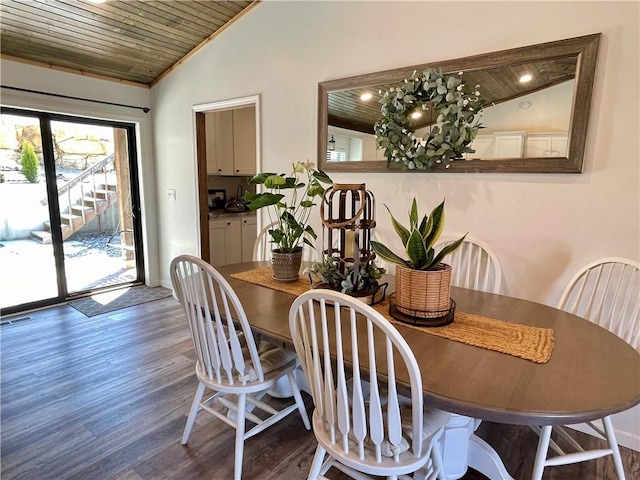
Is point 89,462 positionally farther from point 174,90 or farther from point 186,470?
point 174,90

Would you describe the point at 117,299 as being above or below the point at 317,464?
below

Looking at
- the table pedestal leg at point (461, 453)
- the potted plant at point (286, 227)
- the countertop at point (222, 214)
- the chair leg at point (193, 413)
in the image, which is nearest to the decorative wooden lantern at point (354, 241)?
the potted plant at point (286, 227)

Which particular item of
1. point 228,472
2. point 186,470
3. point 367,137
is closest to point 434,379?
point 228,472

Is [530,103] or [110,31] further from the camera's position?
[110,31]

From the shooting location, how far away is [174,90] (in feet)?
12.7

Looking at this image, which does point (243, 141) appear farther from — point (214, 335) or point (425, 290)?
point (425, 290)

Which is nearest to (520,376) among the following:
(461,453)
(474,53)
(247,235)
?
(461,453)

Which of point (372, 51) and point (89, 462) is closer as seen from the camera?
point (89, 462)

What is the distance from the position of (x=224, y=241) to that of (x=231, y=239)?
0.36 feet

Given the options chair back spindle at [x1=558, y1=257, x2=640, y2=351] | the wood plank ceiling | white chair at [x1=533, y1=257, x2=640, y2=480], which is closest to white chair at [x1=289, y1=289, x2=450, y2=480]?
white chair at [x1=533, y1=257, x2=640, y2=480]

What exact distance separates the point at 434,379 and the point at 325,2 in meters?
2.74

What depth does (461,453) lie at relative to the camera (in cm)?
152

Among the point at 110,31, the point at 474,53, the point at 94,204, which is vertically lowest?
the point at 94,204

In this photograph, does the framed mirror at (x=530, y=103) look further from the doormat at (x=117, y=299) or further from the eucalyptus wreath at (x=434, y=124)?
Result: the doormat at (x=117, y=299)
